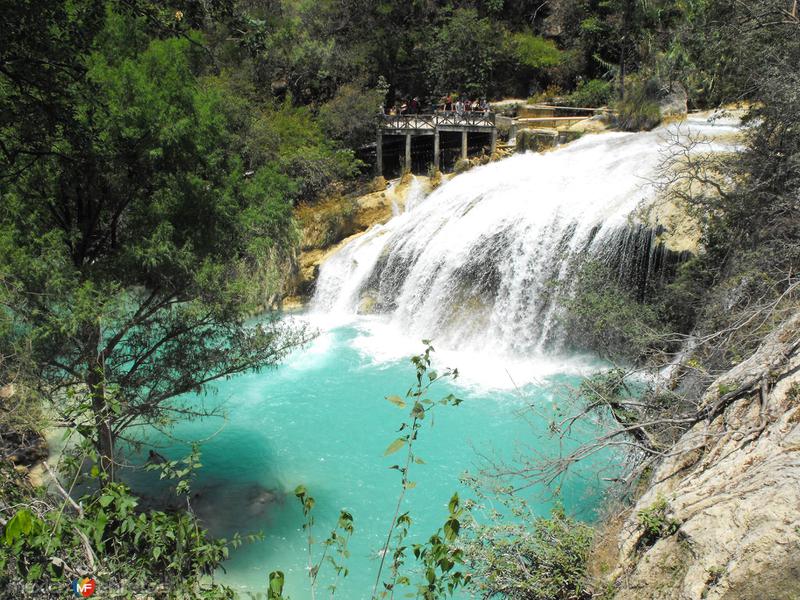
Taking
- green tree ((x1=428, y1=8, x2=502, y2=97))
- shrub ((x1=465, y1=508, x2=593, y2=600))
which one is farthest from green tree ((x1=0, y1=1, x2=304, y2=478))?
green tree ((x1=428, y1=8, x2=502, y2=97))

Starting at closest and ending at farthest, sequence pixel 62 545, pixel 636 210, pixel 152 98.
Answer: pixel 62 545, pixel 152 98, pixel 636 210

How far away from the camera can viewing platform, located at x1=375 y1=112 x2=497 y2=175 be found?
69.8 ft

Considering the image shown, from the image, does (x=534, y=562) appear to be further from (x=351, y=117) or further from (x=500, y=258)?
(x=351, y=117)

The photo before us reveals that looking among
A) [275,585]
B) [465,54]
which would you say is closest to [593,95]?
[465,54]

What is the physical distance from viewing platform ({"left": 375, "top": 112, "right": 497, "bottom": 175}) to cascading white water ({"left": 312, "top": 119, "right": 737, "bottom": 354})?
Result: 378 cm

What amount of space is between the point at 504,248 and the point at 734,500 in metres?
10.6

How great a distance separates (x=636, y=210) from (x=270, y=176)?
7.01m

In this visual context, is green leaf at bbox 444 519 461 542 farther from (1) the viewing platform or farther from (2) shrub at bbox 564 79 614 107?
(2) shrub at bbox 564 79 614 107

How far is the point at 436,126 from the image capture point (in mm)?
21453

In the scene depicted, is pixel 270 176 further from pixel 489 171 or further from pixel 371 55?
pixel 371 55

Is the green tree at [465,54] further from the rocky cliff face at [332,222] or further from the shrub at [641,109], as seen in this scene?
the rocky cliff face at [332,222]

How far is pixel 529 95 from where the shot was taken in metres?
27.1

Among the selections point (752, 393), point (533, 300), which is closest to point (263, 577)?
point (752, 393)

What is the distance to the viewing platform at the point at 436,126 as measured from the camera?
2127cm
